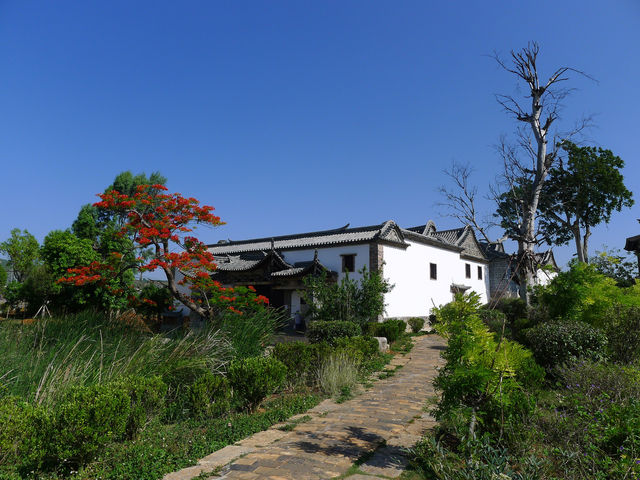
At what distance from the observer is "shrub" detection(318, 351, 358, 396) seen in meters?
7.10

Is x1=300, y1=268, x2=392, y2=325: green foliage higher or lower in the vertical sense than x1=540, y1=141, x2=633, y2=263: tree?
lower

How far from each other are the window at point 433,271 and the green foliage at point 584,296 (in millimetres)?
13411

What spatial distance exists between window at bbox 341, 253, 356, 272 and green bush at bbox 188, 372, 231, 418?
544 inches

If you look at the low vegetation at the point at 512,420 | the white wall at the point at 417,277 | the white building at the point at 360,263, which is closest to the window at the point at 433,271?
the white building at the point at 360,263

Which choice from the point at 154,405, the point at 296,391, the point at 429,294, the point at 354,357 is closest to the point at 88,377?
the point at 154,405

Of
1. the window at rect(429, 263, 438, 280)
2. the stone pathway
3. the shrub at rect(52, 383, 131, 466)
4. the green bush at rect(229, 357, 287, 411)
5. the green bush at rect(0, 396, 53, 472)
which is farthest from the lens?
the window at rect(429, 263, 438, 280)

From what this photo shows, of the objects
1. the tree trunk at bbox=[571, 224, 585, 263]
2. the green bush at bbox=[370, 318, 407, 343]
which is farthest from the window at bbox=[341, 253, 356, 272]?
the tree trunk at bbox=[571, 224, 585, 263]

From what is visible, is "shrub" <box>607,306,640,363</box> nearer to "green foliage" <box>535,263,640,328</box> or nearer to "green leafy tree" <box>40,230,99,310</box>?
"green foliage" <box>535,263,640,328</box>

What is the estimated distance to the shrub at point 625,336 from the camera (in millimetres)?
7137

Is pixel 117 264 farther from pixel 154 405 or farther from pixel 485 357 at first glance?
pixel 485 357

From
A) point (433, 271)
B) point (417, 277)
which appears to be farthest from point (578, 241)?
point (417, 277)

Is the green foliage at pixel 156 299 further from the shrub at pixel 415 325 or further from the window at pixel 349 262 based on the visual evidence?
the shrub at pixel 415 325

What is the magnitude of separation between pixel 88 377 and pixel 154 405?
81 cm

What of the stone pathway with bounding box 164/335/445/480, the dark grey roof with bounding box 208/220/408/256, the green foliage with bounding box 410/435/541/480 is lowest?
the stone pathway with bounding box 164/335/445/480
